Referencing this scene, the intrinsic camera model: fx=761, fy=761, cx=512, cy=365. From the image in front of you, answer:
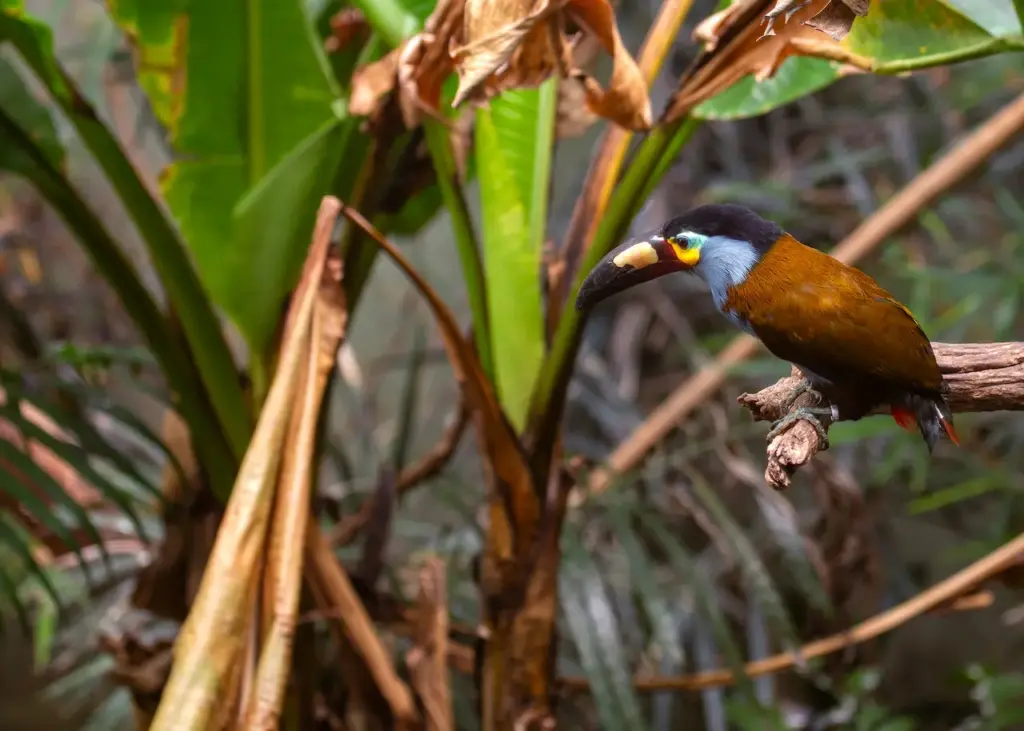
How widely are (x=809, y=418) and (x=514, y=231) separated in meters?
0.26

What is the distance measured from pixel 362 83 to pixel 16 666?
49.3 inches

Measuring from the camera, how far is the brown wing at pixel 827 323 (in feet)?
0.73

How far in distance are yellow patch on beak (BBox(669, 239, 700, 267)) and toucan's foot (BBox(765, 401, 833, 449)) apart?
58mm

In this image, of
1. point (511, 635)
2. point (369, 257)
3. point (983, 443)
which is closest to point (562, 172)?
point (369, 257)

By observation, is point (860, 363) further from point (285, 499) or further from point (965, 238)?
point (965, 238)

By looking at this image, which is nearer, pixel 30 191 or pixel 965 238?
pixel 965 238

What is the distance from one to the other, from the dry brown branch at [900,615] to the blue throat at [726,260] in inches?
13.9

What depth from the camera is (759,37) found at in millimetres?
287

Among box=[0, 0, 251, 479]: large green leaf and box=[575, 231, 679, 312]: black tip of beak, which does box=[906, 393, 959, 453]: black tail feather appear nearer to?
box=[575, 231, 679, 312]: black tip of beak

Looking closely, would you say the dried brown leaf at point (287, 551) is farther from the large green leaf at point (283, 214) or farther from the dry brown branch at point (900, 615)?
the dry brown branch at point (900, 615)

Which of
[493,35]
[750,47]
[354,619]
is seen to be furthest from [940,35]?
[354,619]

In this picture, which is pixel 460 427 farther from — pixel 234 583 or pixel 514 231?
pixel 234 583

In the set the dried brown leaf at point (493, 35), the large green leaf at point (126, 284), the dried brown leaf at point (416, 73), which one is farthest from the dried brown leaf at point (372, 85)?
the large green leaf at point (126, 284)

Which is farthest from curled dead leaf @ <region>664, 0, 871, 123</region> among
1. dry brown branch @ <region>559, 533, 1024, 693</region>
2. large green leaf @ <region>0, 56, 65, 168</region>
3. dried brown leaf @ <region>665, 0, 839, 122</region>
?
large green leaf @ <region>0, 56, 65, 168</region>
